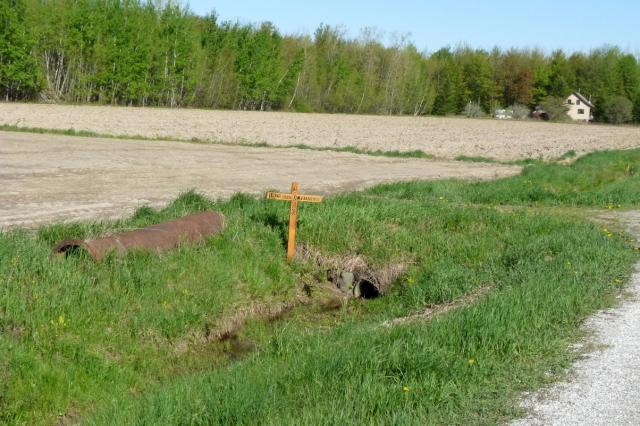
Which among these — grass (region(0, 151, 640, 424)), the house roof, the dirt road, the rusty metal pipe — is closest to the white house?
the house roof

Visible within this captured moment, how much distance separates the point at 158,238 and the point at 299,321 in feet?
7.13

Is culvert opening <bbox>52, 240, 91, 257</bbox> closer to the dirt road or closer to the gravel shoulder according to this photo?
the dirt road

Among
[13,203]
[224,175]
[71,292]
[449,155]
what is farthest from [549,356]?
[449,155]

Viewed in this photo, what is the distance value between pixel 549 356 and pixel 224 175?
16534 millimetres

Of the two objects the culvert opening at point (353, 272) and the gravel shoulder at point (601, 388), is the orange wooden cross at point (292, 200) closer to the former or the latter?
the culvert opening at point (353, 272)

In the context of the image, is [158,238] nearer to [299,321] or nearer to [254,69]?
[299,321]

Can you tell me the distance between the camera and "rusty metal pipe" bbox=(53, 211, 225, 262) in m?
8.82

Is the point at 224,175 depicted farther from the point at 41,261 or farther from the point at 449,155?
the point at 449,155

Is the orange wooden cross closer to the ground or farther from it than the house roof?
closer to the ground

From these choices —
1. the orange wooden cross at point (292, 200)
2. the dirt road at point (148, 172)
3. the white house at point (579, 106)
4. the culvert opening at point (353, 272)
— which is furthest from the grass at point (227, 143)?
the white house at point (579, 106)

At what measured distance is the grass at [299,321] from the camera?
561 cm

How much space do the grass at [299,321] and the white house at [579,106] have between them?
111m

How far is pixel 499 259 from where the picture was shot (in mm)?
10859

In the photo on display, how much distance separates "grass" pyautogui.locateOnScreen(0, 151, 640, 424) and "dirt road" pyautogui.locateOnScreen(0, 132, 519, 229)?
322 cm
